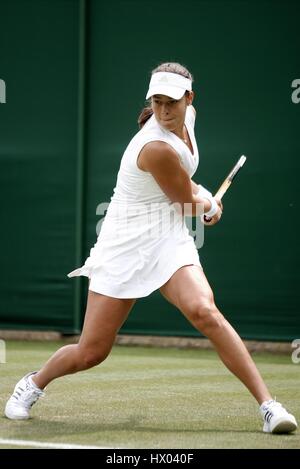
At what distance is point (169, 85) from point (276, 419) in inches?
63.8

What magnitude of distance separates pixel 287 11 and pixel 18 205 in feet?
9.86

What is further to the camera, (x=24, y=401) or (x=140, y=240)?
(x=24, y=401)

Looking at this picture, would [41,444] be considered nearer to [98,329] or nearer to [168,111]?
[98,329]

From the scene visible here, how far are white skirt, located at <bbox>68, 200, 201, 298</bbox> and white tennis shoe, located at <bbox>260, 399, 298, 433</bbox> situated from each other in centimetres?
78

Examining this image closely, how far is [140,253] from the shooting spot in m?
5.37

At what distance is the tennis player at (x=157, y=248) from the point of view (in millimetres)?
5148

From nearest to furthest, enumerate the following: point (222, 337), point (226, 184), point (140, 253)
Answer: point (222, 337) → point (140, 253) → point (226, 184)

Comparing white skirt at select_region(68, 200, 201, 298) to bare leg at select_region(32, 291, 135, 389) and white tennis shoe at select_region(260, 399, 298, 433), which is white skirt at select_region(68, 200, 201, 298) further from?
white tennis shoe at select_region(260, 399, 298, 433)

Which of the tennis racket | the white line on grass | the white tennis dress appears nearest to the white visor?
the white tennis dress

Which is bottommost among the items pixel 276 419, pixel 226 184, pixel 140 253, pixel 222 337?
pixel 276 419

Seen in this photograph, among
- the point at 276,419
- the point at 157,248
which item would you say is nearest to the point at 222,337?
the point at 276,419

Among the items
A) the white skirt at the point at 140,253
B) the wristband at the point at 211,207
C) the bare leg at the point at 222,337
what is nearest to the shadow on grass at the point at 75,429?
the bare leg at the point at 222,337

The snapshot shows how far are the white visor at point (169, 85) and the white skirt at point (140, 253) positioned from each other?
58cm

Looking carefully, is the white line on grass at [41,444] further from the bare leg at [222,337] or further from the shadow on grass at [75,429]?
the bare leg at [222,337]
